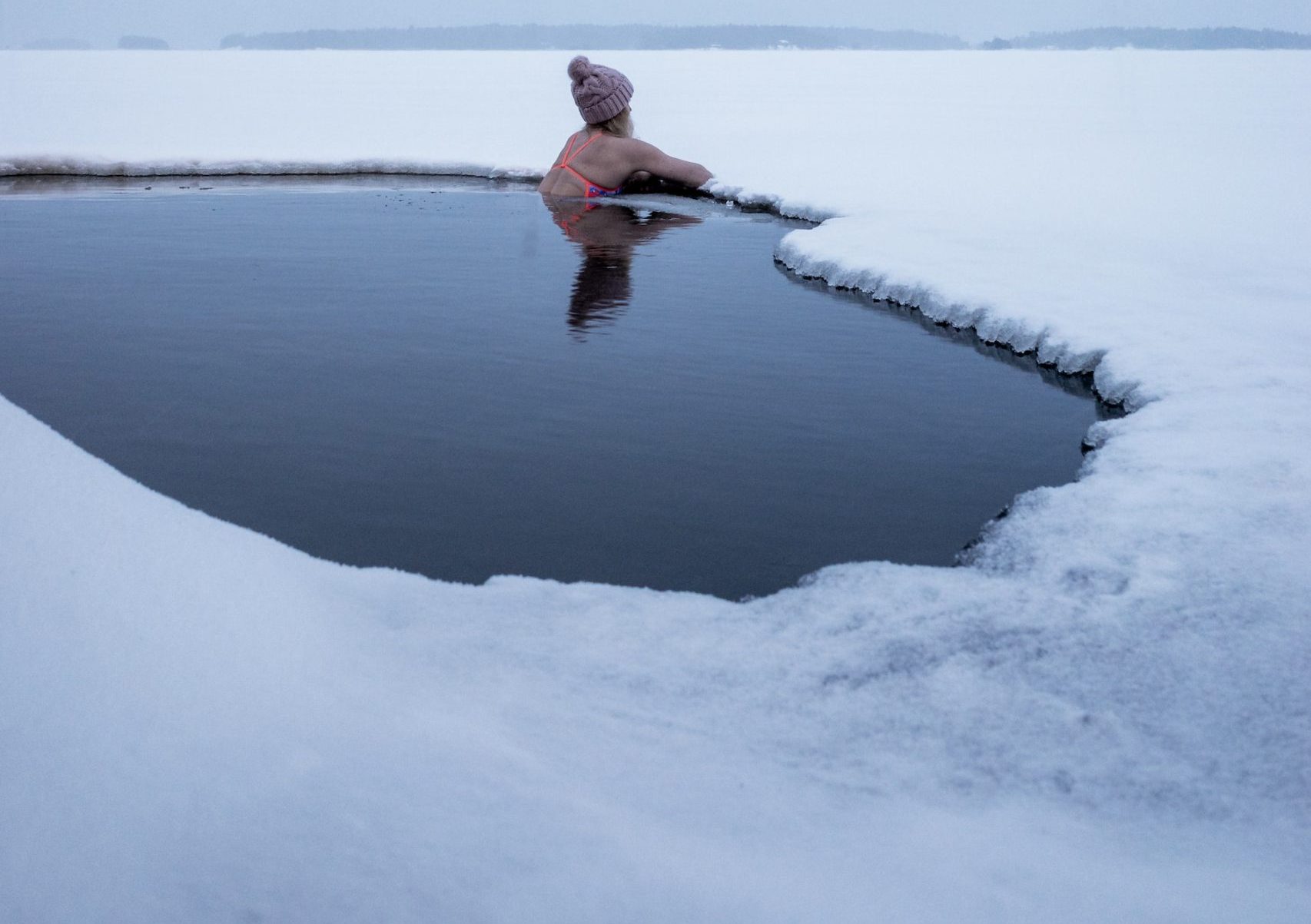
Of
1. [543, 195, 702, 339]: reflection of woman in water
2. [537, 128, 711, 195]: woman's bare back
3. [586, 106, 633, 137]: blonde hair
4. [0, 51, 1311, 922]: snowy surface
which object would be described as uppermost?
[586, 106, 633, 137]: blonde hair

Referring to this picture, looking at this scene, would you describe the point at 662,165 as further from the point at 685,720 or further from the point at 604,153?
the point at 685,720

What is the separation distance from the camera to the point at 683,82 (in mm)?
31172

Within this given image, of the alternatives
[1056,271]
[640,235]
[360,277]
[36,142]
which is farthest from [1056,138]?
[36,142]

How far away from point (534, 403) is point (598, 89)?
611cm

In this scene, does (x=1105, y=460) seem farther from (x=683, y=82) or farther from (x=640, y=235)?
(x=683, y=82)

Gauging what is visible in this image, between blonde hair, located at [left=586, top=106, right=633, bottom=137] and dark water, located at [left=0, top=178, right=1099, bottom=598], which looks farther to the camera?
blonde hair, located at [left=586, top=106, right=633, bottom=137]

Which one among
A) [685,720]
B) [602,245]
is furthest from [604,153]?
[685,720]

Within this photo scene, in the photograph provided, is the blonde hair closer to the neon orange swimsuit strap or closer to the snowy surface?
the neon orange swimsuit strap

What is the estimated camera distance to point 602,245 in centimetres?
822

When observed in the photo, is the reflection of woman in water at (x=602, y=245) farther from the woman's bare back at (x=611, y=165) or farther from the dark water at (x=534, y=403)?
the woman's bare back at (x=611, y=165)

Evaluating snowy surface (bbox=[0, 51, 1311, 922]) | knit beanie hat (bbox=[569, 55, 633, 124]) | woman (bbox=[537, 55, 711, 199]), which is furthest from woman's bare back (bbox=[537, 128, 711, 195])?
snowy surface (bbox=[0, 51, 1311, 922])

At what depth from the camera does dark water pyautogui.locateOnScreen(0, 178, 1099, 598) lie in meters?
3.40

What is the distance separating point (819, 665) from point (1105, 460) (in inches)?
68.1

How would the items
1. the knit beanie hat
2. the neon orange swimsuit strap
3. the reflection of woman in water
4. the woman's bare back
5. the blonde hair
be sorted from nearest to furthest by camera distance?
the reflection of woman in water
the knit beanie hat
the blonde hair
the woman's bare back
the neon orange swimsuit strap
